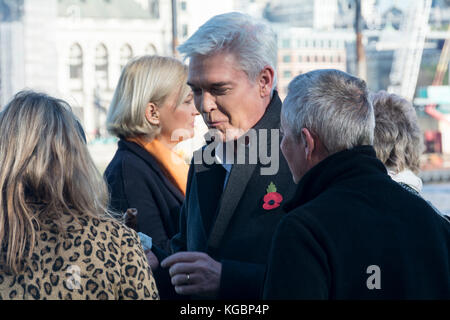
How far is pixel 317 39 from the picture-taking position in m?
59.1

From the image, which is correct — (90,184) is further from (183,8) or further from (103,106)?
(183,8)

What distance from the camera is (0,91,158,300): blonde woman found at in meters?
1.79

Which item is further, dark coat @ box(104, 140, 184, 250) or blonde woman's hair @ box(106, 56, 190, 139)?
blonde woman's hair @ box(106, 56, 190, 139)

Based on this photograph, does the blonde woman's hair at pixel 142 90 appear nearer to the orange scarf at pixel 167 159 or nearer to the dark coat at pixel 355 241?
the orange scarf at pixel 167 159

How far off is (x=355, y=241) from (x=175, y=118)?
1.65m

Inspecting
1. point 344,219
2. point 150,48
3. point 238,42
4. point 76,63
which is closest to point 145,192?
point 238,42

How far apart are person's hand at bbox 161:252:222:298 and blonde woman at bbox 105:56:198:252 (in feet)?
2.59

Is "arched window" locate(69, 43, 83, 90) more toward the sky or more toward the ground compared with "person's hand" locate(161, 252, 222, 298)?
more toward the ground

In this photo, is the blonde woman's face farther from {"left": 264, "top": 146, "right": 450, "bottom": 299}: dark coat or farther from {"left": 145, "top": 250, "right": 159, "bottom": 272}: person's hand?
{"left": 264, "top": 146, "right": 450, "bottom": 299}: dark coat

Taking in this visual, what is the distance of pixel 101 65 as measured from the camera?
57.6m

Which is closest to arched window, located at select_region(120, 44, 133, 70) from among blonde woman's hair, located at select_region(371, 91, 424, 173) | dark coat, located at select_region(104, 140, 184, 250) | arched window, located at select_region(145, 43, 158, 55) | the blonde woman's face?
arched window, located at select_region(145, 43, 158, 55)

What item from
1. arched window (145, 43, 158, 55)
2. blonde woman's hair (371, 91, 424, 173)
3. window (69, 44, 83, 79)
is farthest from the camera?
arched window (145, 43, 158, 55)

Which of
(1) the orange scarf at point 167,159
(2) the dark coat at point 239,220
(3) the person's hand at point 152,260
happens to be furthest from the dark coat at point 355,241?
(1) the orange scarf at point 167,159

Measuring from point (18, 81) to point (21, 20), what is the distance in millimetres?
2367
